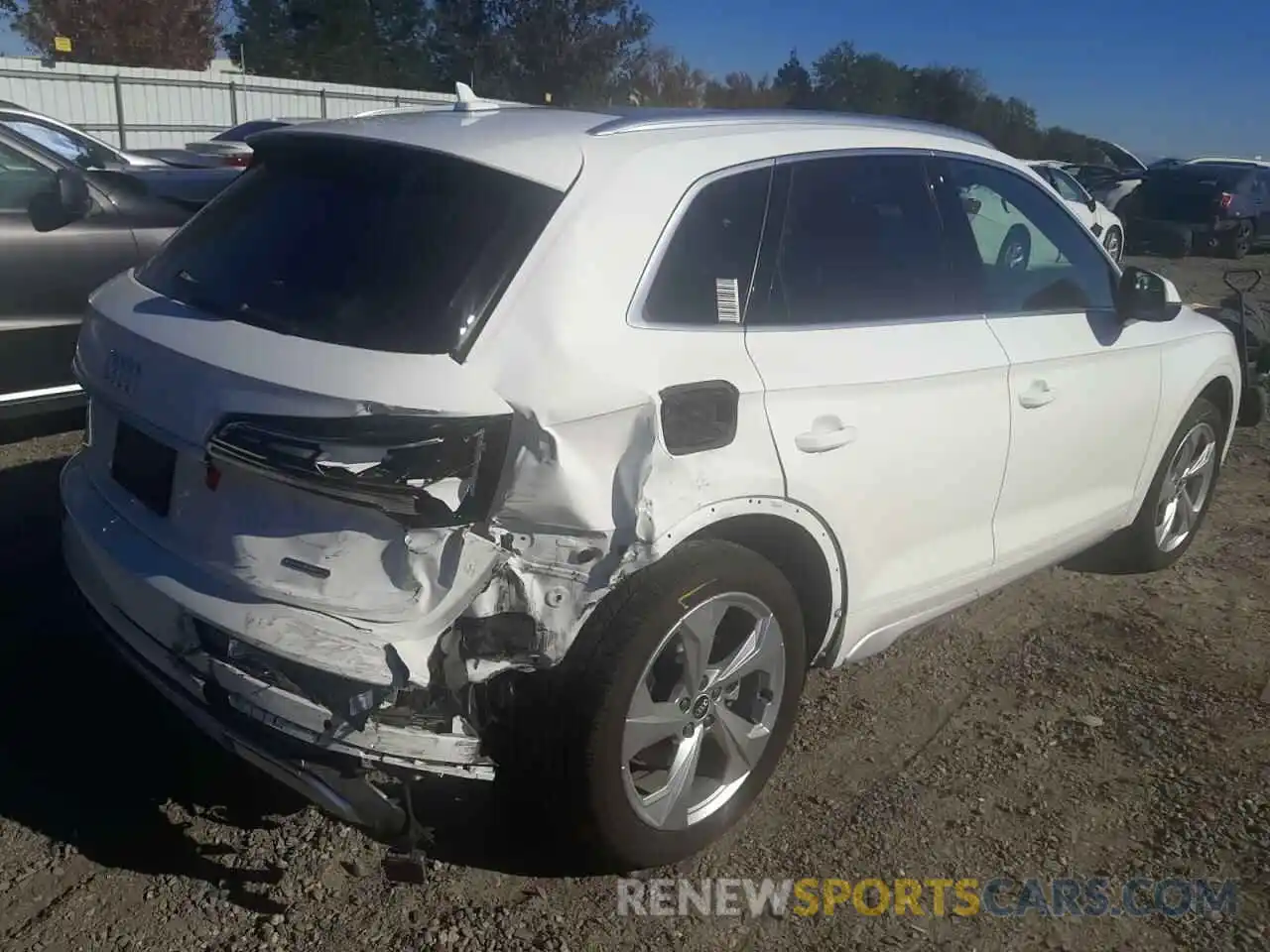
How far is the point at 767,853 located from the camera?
10.2 feet

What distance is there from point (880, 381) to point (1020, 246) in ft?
4.32

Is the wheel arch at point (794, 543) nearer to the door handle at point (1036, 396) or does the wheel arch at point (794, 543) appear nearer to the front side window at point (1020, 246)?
the door handle at point (1036, 396)

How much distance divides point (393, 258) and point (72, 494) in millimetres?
1176

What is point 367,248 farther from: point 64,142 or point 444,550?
point 64,142

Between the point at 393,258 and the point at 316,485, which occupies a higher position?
the point at 393,258

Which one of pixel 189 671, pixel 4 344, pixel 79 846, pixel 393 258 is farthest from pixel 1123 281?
pixel 4 344

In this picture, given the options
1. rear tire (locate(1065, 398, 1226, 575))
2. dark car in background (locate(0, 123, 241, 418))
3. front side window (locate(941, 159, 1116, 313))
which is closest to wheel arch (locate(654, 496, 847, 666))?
front side window (locate(941, 159, 1116, 313))

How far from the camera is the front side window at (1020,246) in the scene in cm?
380

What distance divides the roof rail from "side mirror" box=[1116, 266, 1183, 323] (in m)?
0.81

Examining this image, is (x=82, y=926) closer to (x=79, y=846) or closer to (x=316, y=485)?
(x=79, y=846)

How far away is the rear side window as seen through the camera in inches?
113

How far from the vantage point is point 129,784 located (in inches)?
127

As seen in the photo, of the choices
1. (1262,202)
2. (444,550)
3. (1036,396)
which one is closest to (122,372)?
(444,550)

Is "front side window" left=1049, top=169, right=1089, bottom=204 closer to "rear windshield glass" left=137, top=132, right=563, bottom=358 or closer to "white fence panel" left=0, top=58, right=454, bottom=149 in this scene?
"white fence panel" left=0, top=58, right=454, bottom=149
